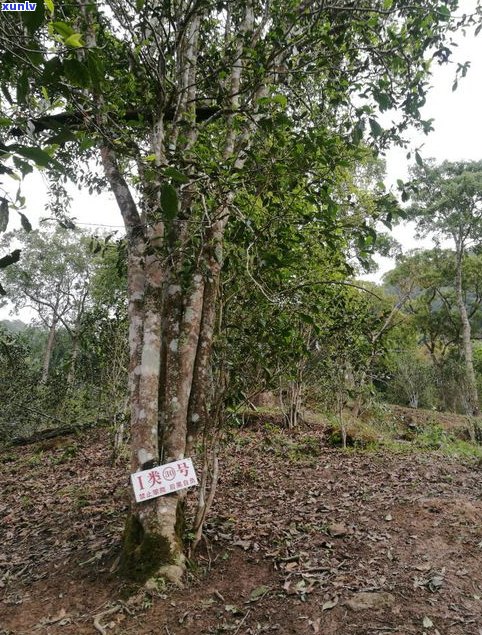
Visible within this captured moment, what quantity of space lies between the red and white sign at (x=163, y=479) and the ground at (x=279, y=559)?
0.57m

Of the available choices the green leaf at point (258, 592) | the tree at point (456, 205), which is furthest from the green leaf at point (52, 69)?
the tree at point (456, 205)

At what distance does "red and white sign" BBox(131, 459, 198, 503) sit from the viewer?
3006 millimetres

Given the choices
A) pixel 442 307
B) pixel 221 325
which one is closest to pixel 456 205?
pixel 442 307

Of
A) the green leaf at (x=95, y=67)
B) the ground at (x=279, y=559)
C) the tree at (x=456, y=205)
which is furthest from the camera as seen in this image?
the tree at (x=456, y=205)

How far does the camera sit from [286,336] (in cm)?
374

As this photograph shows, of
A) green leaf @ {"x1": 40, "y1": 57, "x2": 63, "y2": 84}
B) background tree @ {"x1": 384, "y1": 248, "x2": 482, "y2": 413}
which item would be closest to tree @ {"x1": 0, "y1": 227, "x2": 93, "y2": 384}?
background tree @ {"x1": 384, "y1": 248, "x2": 482, "y2": 413}

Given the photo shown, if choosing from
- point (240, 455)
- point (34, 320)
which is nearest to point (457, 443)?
point (240, 455)

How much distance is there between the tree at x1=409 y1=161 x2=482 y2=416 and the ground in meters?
14.8

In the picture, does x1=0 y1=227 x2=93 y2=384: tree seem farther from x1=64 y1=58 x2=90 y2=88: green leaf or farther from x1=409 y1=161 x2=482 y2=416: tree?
x1=64 y1=58 x2=90 y2=88: green leaf

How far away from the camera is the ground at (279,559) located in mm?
2633

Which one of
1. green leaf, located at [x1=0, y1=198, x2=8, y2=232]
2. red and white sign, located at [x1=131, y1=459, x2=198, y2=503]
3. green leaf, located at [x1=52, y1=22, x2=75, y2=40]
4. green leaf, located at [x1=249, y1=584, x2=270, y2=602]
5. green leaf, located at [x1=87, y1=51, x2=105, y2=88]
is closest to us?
green leaf, located at [x1=52, y1=22, x2=75, y2=40]

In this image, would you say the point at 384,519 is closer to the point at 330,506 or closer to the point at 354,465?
the point at 330,506

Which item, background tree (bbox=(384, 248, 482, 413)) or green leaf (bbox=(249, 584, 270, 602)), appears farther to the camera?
background tree (bbox=(384, 248, 482, 413))

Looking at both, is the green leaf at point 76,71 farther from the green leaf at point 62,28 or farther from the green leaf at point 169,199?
the green leaf at point 169,199
